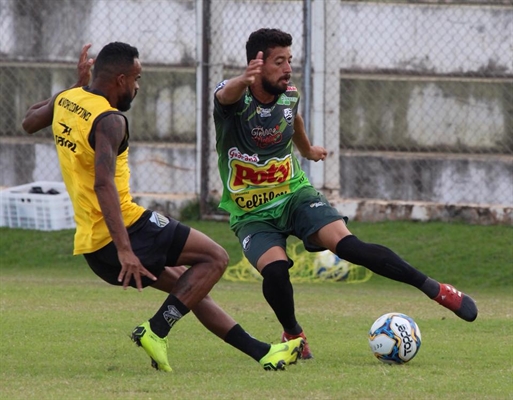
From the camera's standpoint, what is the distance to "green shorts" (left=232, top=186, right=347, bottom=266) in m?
7.63

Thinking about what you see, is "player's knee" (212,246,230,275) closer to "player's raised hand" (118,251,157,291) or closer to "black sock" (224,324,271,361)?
"black sock" (224,324,271,361)

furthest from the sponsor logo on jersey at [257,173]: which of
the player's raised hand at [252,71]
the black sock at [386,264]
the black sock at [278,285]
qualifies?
the player's raised hand at [252,71]

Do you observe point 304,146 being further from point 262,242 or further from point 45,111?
point 45,111

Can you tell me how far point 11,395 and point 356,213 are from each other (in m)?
8.21

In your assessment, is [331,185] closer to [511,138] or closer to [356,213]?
[356,213]

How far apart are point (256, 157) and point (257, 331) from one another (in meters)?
1.75

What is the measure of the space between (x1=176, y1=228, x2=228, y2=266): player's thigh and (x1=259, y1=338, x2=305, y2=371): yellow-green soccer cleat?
2.03ft

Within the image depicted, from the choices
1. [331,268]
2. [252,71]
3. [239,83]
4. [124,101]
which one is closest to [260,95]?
[239,83]

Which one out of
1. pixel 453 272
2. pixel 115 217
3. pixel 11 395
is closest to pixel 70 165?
pixel 115 217

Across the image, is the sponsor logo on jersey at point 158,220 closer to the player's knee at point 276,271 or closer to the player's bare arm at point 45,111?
the player's knee at point 276,271

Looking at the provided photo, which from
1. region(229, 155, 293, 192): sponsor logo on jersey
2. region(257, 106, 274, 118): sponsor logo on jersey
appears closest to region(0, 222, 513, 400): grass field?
region(229, 155, 293, 192): sponsor logo on jersey

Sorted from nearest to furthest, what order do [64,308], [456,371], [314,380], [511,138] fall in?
[314,380], [456,371], [64,308], [511,138]

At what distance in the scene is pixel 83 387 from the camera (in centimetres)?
638

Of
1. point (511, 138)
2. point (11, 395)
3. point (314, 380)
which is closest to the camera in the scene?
point (11, 395)
